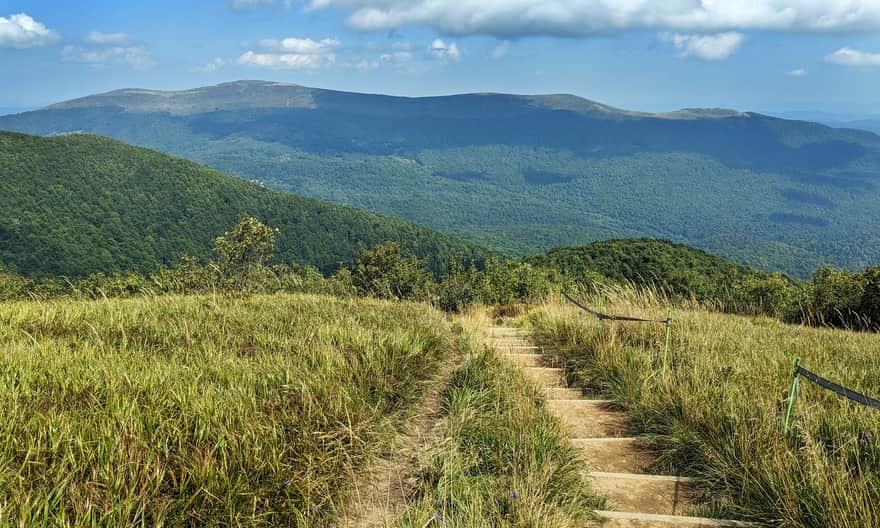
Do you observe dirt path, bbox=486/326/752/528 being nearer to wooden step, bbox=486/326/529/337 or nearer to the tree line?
wooden step, bbox=486/326/529/337

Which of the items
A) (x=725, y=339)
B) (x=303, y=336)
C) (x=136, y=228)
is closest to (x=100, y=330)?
(x=303, y=336)

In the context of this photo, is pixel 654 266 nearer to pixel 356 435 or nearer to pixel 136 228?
pixel 356 435

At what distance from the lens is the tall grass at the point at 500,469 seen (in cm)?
239

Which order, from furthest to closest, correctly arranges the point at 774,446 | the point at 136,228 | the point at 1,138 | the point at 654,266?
1. the point at 1,138
2. the point at 136,228
3. the point at 654,266
4. the point at 774,446

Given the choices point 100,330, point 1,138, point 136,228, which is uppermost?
point 1,138

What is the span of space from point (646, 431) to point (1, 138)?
18404 cm

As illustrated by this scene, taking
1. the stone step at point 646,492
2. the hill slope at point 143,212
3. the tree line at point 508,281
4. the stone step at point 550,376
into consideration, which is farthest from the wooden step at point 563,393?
the hill slope at point 143,212

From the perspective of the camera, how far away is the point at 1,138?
137 meters

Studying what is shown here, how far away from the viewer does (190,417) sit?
115 inches

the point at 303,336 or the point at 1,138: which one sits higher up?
the point at 1,138

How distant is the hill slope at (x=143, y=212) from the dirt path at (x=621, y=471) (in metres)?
110

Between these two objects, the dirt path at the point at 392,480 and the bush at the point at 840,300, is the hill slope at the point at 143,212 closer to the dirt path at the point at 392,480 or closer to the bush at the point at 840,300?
the bush at the point at 840,300

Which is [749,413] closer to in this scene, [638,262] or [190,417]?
[190,417]

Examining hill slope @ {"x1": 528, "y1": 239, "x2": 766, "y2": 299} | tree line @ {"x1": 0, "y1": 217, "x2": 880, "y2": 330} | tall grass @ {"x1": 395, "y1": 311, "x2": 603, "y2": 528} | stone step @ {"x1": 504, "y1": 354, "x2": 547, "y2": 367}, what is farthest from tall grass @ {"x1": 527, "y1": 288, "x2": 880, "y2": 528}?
hill slope @ {"x1": 528, "y1": 239, "x2": 766, "y2": 299}
